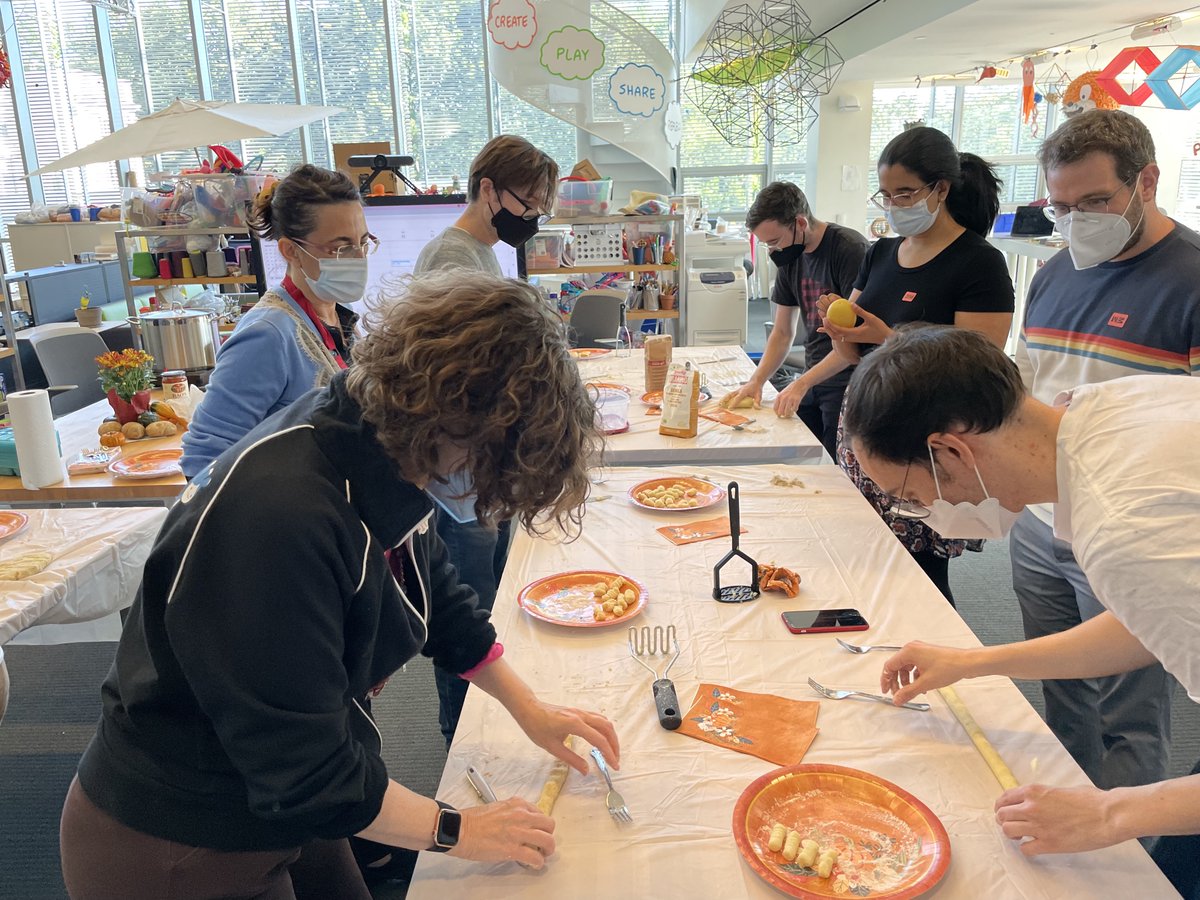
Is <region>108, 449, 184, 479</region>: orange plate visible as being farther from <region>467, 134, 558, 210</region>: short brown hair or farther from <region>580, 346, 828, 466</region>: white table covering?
<region>580, 346, 828, 466</region>: white table covering

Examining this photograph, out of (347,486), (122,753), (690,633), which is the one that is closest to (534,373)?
(347,486)

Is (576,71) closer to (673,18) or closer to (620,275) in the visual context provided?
(620,275)

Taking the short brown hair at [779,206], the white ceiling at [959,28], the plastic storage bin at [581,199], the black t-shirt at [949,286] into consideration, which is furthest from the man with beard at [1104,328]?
the white ceiling at [959,28]

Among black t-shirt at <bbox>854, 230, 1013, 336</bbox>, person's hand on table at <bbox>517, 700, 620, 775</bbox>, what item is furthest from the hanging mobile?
black t-shirt at <bbox>854, 230, 1013, 336</bbox>

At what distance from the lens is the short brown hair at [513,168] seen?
7.92 ft

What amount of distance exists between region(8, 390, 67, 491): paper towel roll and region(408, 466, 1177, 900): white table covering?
1551 mm

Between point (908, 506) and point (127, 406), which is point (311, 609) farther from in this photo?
point (127, 406)

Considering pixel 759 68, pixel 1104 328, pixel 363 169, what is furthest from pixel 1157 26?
pixel 363 169

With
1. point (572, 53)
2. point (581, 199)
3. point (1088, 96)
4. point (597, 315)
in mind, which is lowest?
point (597, 315)

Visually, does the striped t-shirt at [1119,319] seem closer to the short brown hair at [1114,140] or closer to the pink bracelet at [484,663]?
the short brown hair at [1114,140]

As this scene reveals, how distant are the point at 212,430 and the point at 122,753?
2.91 feet

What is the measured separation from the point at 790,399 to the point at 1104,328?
1103 millimetres

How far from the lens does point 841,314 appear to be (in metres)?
2.43

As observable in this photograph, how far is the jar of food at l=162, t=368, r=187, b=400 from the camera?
3.22 metres
